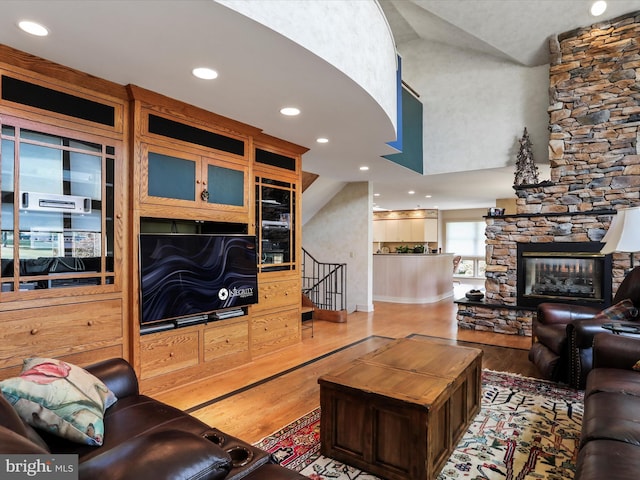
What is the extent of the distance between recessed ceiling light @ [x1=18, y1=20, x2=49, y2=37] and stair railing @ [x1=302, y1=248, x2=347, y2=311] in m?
5.40

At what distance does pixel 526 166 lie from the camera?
5414 mm

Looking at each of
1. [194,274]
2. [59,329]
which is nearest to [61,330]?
[59,329]

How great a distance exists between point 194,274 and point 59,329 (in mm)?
1072

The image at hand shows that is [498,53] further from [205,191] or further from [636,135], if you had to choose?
[205,191]

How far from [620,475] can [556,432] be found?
1.45m

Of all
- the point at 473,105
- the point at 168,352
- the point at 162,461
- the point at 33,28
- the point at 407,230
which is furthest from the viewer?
the point at 407,230

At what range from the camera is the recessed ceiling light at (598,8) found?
466cm

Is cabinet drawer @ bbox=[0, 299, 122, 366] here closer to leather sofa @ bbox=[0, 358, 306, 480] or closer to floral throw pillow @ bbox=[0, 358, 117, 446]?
leather sofa @ bbox=[0, 358, 306, 480]

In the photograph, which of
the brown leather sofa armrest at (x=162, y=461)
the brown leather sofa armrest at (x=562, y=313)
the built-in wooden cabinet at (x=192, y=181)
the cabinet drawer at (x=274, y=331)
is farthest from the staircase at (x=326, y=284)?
the brown leather sofa armrest at (x=162, y=461)

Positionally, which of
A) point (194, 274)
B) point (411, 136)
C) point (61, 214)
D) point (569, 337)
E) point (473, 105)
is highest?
point (473, 105)

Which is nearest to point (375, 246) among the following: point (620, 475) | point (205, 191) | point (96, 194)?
point (205, 191)

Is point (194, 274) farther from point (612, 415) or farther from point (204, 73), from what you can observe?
point (612, 415)

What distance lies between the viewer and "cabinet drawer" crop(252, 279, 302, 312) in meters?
4.23

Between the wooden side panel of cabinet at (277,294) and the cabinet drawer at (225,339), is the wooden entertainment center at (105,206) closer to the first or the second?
the cabinet drawer at (225,339)
